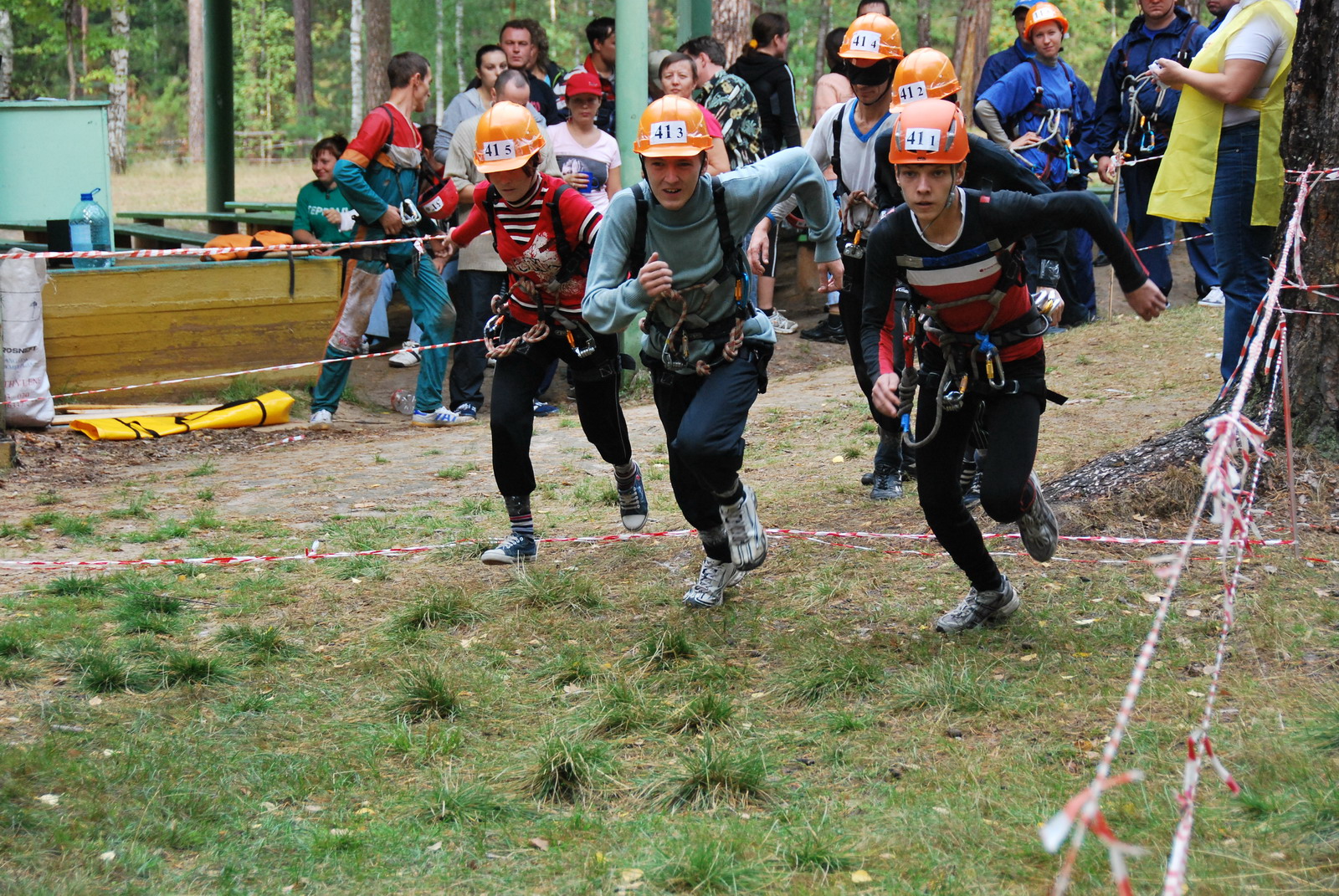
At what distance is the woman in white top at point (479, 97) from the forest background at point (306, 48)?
18.6 meters

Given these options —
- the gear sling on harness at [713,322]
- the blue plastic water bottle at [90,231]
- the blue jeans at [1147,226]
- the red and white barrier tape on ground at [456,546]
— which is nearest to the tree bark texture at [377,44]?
the blue plastic water bottle at [90,231]

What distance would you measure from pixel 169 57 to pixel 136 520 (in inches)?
2050

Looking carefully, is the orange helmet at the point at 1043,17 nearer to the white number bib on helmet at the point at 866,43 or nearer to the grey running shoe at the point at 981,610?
the white number bib on helmet at the point at 866,43

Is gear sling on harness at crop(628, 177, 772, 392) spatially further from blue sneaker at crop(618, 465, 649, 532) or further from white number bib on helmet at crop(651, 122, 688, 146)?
blue sneaker at crop(618, 465, 649, 532)

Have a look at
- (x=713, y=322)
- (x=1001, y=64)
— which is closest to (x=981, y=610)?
(x=713, y=322)

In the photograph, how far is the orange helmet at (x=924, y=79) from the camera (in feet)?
18.7

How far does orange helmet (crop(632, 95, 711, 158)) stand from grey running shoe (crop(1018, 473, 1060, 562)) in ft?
5.66

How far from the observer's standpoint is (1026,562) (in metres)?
5.73

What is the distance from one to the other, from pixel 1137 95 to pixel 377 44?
1883 cm

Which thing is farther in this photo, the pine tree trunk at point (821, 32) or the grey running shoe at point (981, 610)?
the pine tree trunk at point (821, 32)

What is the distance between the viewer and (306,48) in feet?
142

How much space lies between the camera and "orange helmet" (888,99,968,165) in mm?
4418

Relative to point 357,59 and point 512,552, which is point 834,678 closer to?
point 512,552

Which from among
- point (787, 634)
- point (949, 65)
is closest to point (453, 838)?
point (787, 634)
